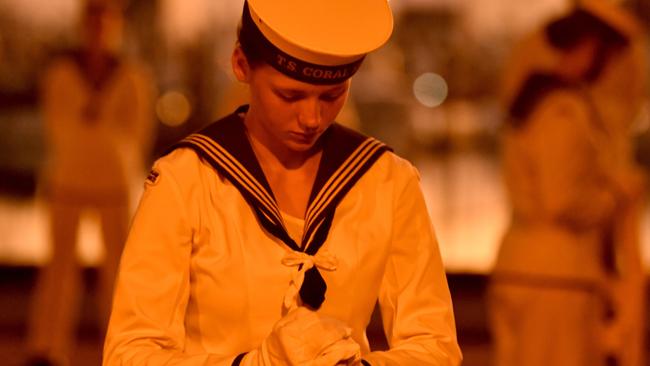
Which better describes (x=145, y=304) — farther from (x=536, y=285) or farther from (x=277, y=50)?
(x=536, y=285)

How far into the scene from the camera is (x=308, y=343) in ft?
7.13

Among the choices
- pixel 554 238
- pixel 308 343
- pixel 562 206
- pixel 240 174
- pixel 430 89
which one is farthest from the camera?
pixel 430 89

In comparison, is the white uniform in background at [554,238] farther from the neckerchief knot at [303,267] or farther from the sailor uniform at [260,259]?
the neckerchief knot at [303,267]

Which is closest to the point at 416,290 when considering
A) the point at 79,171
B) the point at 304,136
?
the point at 304,136

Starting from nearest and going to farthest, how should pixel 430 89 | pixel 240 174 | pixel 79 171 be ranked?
pixel 240 174, pixel 79 171, pixel 430 89

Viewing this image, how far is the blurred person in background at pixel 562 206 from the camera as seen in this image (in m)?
5.18

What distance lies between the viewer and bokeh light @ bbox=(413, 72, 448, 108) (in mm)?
10602

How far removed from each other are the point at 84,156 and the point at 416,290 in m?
5.17

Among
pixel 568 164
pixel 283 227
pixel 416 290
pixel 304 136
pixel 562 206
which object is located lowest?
pixel 562 206

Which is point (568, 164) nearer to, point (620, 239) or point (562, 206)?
point (562, 206)

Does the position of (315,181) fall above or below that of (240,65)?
below

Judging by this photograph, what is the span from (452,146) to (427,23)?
0.96 meters

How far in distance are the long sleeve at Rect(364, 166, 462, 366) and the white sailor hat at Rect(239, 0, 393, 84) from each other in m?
0.29

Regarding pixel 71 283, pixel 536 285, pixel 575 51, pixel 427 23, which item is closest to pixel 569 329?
pixel 536 285
